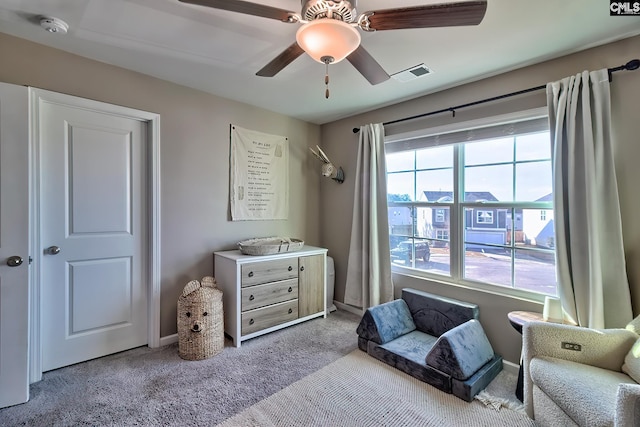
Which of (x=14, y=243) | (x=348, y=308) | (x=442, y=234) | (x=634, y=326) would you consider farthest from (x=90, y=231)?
(x=634, y=326)

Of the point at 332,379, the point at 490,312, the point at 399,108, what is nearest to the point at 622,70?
the point at 399,108

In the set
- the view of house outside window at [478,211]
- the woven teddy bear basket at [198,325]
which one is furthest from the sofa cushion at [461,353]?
the woven teddy bear basket at [198,325]

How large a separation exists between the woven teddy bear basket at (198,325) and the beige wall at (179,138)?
365 millimetres

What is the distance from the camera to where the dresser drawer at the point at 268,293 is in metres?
2.58

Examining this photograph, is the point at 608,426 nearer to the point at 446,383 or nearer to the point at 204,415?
the point at 446,383

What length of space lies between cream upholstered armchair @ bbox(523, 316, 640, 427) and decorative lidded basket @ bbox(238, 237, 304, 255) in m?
2.01

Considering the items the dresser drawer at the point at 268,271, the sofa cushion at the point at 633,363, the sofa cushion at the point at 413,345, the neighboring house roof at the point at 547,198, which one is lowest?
the sofa cushion at the point at 413,345

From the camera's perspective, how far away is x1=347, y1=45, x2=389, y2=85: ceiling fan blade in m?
1.48

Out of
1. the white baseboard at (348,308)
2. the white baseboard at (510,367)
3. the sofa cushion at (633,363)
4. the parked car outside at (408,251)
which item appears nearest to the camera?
the sofa cushion at (633,363)

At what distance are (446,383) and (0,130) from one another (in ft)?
10.7

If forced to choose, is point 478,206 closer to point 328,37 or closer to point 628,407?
point 628,407

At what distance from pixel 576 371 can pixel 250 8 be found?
233cm

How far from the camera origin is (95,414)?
1.68m

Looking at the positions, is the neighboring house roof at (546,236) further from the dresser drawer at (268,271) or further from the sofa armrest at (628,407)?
the dresser drawer at (268,271)
